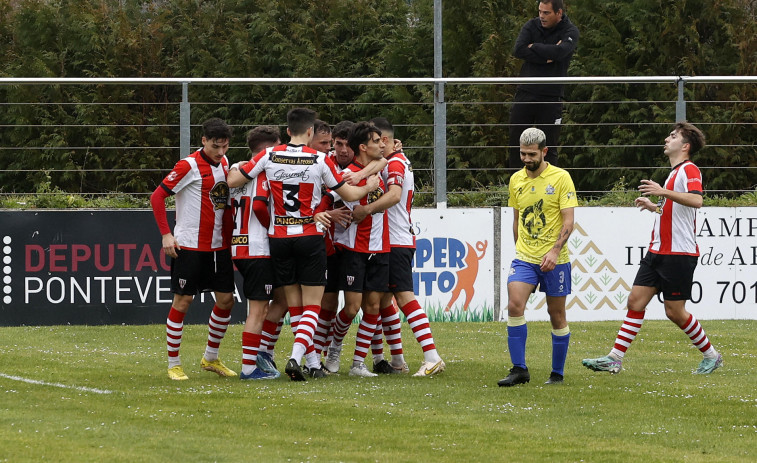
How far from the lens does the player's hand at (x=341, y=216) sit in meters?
9.36

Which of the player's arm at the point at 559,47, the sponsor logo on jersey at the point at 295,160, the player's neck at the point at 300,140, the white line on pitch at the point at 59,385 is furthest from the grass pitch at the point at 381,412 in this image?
the player's arm at the point at 559,47

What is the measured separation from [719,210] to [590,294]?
182 centimetres

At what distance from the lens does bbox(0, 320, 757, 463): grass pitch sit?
6.49 m

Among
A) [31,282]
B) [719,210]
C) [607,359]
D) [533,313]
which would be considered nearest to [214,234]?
[607,359]

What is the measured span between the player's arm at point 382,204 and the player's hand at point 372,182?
13 centimetres

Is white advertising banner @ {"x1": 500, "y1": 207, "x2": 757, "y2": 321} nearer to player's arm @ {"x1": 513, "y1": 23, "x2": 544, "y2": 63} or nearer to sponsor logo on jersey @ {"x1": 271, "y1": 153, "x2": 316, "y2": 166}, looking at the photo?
player's arm @ {"x1": 513, "y1": 23, "x2": 544, "y2": 63}

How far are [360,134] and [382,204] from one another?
23.5 inches

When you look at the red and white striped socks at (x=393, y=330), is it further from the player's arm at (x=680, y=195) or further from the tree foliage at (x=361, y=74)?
the tree foliage at (x=361, y=74)

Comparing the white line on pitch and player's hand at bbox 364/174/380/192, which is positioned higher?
player's hand at bbox 364/174/380/192

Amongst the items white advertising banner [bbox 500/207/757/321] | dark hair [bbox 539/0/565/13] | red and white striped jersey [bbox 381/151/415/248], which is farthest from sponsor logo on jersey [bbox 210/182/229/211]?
dark hair [bbox 539/0/565/13]

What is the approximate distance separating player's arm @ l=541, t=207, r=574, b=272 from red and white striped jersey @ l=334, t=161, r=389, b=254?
140 cm

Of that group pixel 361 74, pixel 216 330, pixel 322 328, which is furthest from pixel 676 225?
pixel 361 74

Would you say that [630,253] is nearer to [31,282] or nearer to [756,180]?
[756,180]

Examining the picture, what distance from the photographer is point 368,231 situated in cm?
962
